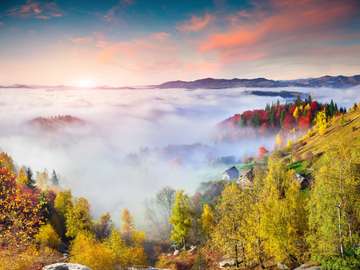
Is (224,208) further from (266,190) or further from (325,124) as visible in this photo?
(325,124)

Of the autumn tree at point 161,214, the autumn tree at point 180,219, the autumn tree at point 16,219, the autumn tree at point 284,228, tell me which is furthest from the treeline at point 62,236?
the autumn tree at point 284,228

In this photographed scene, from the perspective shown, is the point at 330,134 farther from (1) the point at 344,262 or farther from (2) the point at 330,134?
(1) the point at 344,262

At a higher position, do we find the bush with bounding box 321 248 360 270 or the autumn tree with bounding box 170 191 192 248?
the bush with bounding box 321 248 360 270

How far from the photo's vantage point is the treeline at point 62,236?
29.5m

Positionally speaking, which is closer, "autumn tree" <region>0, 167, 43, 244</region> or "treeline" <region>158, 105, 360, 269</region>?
"autumn tree" <region>0, 167, 43, 244</region>

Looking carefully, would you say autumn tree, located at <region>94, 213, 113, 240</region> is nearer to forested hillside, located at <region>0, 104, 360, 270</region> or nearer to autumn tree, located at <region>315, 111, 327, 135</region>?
forested hillside, located at <region>0, 104, 360, 270</region>

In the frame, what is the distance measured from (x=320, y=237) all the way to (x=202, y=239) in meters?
49.3

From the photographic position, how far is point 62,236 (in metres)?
88.7

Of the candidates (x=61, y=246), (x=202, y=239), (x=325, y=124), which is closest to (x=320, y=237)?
(x=202, y=239)

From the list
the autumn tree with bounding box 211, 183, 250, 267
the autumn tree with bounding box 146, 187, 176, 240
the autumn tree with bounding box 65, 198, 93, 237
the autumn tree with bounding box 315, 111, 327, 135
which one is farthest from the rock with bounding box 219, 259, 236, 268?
the autumn tree with bounding box 315, 111, 327, 135

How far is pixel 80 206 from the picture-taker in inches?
3344

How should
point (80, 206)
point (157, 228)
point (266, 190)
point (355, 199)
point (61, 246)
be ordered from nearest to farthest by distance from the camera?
point (355, 199) → point (266, 190) → point (61, 246) → point (80, 206) → point (157, 228)

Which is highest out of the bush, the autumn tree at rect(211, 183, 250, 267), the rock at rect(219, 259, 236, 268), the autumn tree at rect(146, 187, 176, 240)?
the bush

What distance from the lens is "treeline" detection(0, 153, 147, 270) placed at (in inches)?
1162
